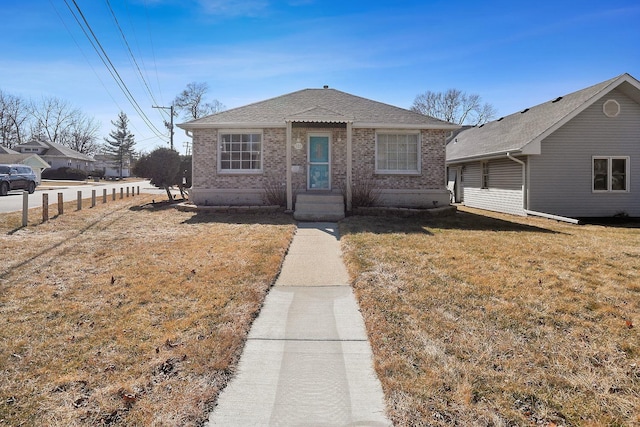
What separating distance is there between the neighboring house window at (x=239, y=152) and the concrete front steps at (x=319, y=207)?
2.79 meters

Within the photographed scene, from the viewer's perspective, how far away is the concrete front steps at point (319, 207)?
37.6 feet

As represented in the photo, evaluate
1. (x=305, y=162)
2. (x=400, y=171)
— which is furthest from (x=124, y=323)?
(x=400, y=171)

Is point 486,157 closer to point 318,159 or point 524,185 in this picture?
point 524,185

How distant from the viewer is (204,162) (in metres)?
14.1

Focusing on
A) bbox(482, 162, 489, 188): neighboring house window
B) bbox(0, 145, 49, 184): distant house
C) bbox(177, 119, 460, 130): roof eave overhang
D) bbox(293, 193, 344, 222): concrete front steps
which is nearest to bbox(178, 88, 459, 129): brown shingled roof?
bbox(177, 119, 460, 130): roof eave overhang

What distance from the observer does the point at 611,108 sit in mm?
14297

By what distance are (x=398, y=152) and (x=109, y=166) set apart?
84.5 meters

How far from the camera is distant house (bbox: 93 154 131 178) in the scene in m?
71.9

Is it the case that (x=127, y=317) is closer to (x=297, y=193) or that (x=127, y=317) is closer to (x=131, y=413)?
(x=131, y=413)

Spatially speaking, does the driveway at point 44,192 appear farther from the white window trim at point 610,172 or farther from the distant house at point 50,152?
the distant house at point 50,152

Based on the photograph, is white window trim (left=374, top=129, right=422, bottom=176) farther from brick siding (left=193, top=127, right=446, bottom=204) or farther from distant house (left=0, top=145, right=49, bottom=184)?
distant house (left=0, top=145, right=49, bottom=184)

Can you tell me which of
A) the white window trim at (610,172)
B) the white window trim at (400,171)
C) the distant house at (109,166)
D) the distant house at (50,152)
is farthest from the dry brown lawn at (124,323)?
the distant house at (109,166)

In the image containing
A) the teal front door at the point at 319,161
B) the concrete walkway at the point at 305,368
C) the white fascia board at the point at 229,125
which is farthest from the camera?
the teal front door at the point at 319,161

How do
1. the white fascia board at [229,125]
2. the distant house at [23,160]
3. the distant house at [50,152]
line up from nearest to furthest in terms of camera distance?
1. the white fascia board at [229,125]
2. the distant house at [23,160]
3. the distant house at [50,152]
